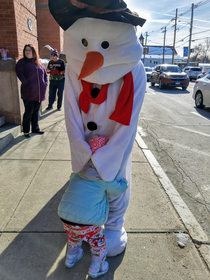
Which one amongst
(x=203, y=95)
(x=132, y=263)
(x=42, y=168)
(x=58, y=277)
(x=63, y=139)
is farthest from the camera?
(x=203, y=95)

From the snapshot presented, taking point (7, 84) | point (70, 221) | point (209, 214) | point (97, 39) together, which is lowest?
point (209, 214)

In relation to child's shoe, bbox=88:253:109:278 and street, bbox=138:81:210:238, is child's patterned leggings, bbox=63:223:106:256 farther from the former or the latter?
street, bbox=138:81:210:238

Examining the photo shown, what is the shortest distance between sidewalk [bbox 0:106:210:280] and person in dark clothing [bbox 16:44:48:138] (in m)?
1.54

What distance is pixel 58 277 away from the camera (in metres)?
1.92

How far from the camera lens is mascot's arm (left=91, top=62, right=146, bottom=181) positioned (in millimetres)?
1854

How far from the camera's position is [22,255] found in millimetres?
2119

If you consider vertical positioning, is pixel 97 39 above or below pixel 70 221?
above

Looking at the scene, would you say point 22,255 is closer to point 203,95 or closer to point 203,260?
point 203,260

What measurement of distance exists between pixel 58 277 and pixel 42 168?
2.03 m

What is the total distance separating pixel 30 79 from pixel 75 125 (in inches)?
135

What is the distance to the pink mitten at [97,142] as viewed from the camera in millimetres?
1940

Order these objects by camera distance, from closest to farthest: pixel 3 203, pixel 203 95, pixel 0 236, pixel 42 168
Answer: pixel 0 236 → pixel 3 203 → pixel 42 168 → pixel 203 95

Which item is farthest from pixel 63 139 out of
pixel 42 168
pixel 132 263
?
pixel 132 263

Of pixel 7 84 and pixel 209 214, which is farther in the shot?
pixel 7 84
